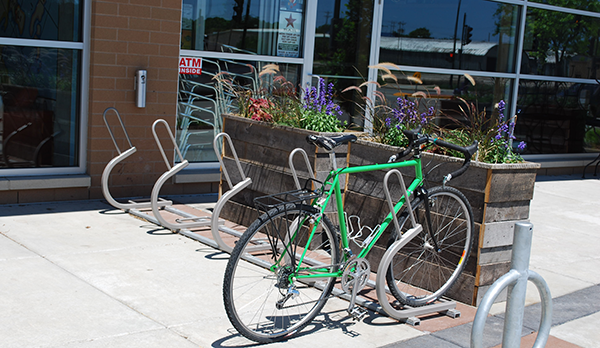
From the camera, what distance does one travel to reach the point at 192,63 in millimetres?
7602

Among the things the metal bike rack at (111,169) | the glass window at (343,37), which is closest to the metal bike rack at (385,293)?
the metal bike rack at (111,169)

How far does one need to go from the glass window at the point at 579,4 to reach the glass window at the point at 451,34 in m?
0.83

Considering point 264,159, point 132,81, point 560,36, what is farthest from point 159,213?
point 560,36

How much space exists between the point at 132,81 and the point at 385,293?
3974mm

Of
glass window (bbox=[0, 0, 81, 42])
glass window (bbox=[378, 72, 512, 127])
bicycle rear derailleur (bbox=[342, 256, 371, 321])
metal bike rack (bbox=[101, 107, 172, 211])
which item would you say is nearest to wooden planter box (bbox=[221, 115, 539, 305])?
bicycle rear derailleur (bbox=[342, 256, 371, 321])

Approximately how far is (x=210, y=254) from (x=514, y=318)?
10.1 feet

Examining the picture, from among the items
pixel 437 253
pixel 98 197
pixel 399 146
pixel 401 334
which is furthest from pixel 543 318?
pixel 98 197

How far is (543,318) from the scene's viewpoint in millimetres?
3219

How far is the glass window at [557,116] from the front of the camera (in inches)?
429

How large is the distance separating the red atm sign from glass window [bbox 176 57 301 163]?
0.04 ft

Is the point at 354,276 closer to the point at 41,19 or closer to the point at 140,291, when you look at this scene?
the point at 140,291

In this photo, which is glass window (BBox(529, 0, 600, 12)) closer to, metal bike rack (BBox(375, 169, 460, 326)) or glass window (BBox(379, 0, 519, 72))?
glass window (BBox(379, 0, 519, 72))

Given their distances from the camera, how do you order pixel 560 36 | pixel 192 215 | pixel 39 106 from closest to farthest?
pixel 192 215
pixel 39 106
pixel 560 36

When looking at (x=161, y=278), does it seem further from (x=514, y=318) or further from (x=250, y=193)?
(x=514, y=318)
